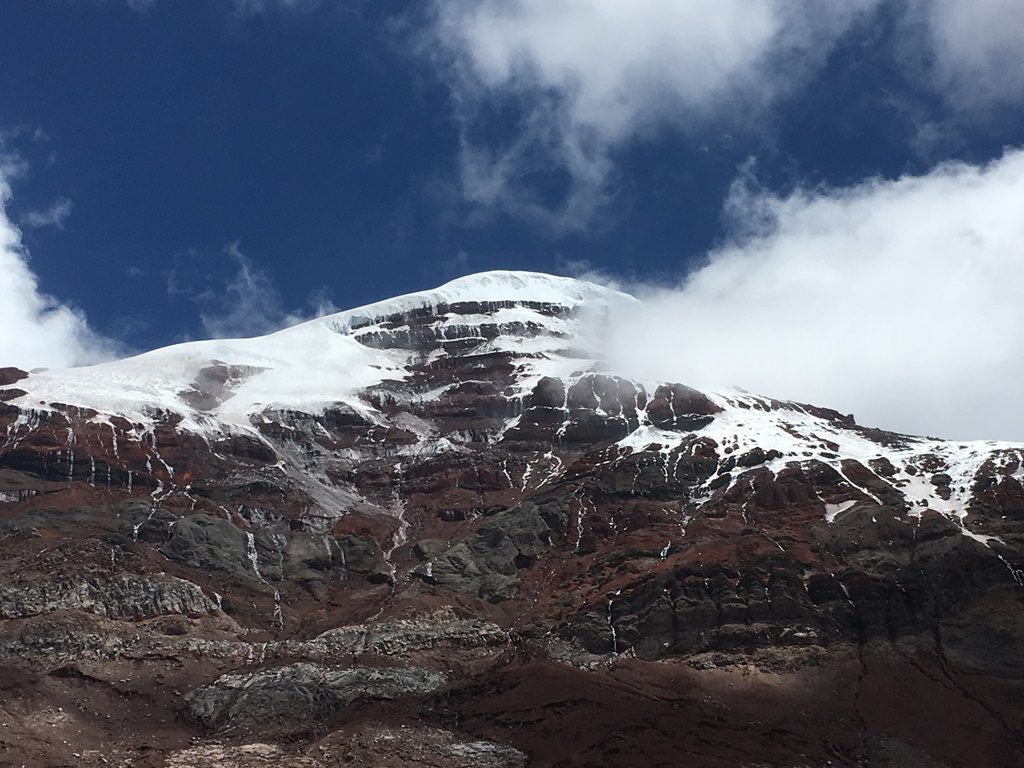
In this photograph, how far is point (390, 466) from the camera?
7761 inches

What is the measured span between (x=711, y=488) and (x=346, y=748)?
89.8 m

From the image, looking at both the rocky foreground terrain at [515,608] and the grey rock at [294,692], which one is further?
the grey rock at [294,692]

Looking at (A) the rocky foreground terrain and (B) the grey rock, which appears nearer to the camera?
(A) the rocky foreground terrain

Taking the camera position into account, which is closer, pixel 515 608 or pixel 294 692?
pixel 294 692

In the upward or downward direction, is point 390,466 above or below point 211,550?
above

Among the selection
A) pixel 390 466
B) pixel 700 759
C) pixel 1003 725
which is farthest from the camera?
pixel 390 466

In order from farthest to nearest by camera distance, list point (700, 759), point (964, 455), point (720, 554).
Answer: point (964, 455) < point (720, 554) < point (700, 759)

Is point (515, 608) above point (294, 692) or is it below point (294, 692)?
above

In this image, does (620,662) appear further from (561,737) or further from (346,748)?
(346,748)

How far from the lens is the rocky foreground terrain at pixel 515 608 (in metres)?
102

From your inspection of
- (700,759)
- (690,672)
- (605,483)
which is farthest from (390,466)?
(700,759)

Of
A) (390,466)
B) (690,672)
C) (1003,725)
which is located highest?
(390,466)

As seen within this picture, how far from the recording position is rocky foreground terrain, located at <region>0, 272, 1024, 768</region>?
333ft

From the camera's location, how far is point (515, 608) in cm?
13738
